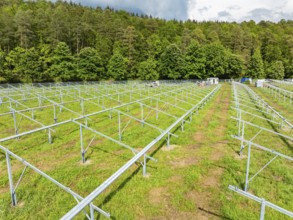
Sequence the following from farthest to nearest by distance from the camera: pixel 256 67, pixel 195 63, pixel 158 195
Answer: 1. pixel 256 67
2. pixel 195 63
3. pixel 158 195

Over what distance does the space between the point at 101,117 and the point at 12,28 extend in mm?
55614

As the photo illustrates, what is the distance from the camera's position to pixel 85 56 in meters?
55.1

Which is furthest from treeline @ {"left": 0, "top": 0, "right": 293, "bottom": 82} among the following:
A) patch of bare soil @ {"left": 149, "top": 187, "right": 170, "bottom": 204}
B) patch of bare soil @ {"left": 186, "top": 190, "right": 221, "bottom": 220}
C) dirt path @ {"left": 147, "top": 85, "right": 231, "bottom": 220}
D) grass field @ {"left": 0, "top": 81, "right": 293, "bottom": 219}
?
patch of bare soil @ {"left": 186, "top": 190, "right": 221, "bottom": 220}

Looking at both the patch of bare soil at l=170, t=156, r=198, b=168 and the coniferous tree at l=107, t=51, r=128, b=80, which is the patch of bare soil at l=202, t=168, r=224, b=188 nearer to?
the patch of bare soil at l=170, t=156, r=198, b=168

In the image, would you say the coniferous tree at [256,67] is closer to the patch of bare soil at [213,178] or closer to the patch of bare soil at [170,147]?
the patch of bare soil at [170,147]

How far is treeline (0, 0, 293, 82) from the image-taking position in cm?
5072

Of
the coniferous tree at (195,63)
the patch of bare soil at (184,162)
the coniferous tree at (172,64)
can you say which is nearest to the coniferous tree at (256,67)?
the coniferous tree at (195,63)

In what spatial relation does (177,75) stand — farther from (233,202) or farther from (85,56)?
(233,202)

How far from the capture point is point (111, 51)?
68.7 m

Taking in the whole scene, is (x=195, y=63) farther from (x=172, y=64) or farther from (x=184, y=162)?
(x=184, y=162)

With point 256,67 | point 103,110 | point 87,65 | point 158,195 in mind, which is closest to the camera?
point 158,195

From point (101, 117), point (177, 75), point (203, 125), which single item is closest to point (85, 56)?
point (177, 75)

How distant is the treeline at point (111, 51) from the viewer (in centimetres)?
5072

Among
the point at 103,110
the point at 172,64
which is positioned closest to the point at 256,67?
the point at 172,64
